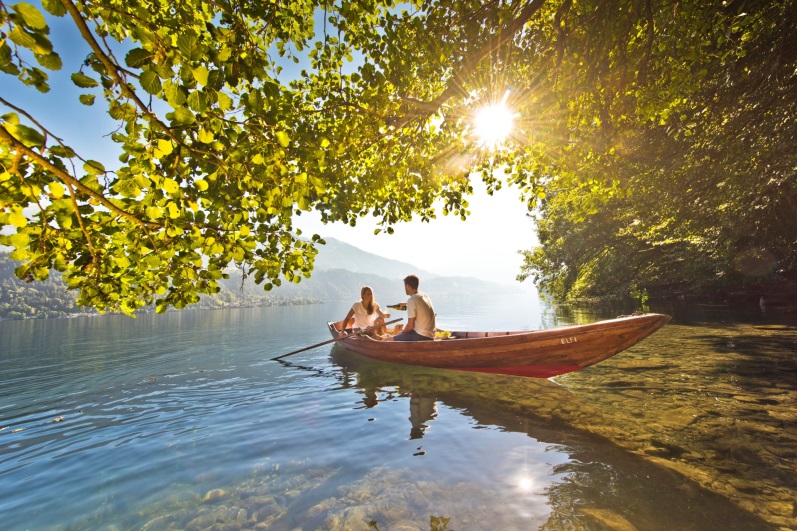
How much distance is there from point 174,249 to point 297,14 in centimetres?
445

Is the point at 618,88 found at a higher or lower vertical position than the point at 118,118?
higher

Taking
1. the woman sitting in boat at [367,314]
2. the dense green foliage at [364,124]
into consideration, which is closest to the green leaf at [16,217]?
the dense green foliage at [364,124]

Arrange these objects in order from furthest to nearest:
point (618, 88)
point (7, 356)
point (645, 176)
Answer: point (7, 356) < point (645, 176) < point (618, 88)

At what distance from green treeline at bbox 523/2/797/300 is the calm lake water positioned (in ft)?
15.0

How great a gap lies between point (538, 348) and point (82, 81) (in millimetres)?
9245

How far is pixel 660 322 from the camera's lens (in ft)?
25.3

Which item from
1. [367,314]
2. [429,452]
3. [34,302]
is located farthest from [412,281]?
[34,302]

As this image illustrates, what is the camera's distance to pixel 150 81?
2.00 metres

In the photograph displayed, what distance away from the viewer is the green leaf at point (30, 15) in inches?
58.6

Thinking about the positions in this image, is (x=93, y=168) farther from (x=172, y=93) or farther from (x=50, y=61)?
(x=172, y=93)

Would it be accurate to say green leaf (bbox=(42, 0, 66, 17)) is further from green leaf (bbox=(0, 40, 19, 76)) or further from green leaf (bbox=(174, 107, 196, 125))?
green leaf (bbox=(174, 107, 196, 125))

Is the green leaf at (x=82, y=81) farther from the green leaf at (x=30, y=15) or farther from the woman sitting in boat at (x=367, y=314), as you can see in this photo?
the woman sitting in boat at (x=367, y=314)

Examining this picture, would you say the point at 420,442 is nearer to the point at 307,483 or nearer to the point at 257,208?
the point at 307,483

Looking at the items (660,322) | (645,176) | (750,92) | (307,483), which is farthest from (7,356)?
(750,92)
